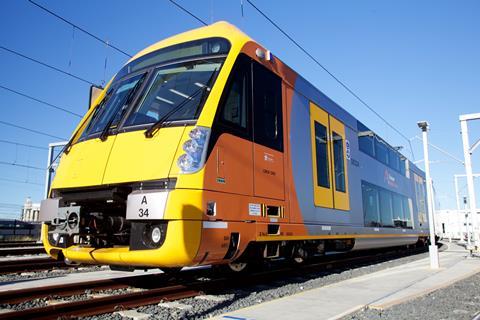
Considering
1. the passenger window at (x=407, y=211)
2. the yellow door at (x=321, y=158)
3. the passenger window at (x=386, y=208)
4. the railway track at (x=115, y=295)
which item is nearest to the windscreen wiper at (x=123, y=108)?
the railway track at (x=115, y=295)

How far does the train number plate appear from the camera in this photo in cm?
433

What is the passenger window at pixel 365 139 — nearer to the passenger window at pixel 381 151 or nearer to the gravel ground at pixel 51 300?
the passenger window at pixel 381 151

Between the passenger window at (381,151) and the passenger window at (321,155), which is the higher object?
the passenger window at (381,151)

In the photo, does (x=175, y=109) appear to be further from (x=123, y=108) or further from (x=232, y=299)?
(x=232, y=299)

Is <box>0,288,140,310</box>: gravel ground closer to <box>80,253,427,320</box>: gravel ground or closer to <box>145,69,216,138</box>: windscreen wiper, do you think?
<box>80,253,427,320</box>: gravel ground

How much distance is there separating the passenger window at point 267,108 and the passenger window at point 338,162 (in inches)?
103

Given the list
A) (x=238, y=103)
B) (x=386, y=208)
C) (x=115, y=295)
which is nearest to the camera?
(x=115, y=295)

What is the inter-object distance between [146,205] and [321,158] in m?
4.34

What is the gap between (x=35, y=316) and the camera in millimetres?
4141

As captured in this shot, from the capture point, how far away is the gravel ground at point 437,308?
15.1 feet

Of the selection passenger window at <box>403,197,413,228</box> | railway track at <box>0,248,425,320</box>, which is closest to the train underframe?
railway track at <box>0,248,425,320</box>

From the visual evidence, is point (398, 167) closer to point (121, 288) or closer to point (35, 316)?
point (121, 288)

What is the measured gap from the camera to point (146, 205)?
14.5 feet

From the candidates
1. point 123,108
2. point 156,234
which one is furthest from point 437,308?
point 123,108
